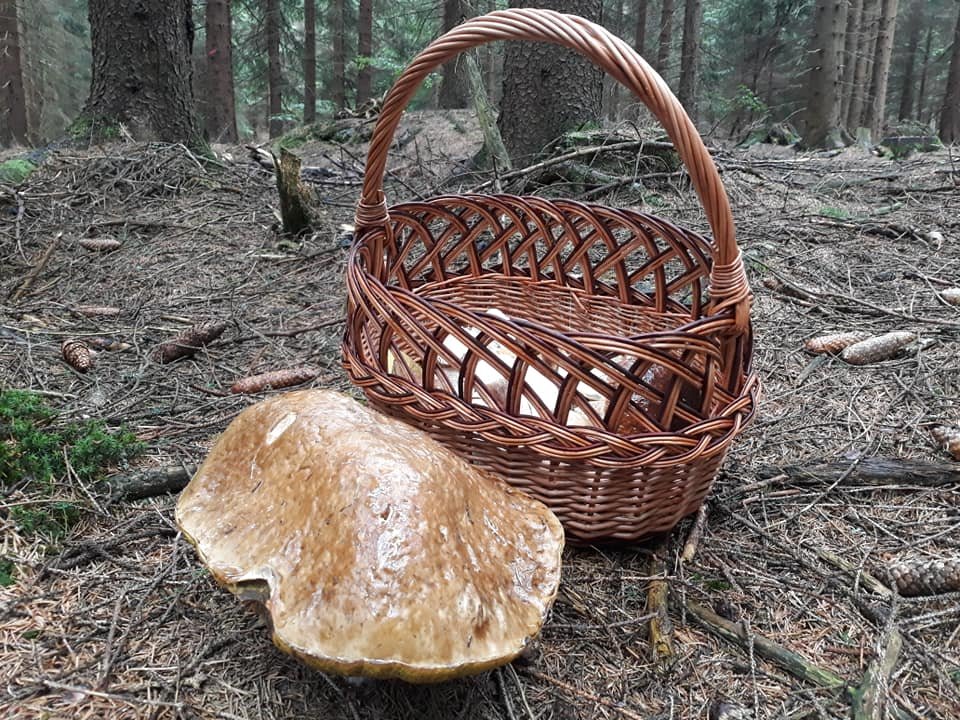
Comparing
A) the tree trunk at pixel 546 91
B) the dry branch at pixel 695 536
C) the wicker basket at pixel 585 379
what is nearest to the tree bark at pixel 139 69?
the tree trunk at pixel 546 91

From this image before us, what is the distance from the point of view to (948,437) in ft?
6.31

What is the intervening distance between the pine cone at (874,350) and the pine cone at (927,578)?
1.15m


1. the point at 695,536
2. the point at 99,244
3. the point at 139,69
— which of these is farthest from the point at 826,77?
the point at 695,536

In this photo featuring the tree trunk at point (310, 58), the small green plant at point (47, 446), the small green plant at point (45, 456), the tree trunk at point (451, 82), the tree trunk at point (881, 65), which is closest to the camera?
the small green plant at point (45, 456)


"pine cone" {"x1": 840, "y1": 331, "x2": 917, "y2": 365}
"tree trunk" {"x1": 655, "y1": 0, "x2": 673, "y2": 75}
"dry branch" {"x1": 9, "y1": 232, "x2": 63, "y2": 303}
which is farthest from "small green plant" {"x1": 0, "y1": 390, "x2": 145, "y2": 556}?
"tree trunk" {"x1": 655, "y1": 0, "x2": 673, "y2": 75}

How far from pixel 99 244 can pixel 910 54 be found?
73.9 ft

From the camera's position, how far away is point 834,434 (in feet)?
6.73

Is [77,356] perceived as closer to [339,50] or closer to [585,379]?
[585,379]

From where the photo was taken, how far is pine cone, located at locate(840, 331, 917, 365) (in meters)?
2.44

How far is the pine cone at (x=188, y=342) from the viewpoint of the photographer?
2502 millimetres

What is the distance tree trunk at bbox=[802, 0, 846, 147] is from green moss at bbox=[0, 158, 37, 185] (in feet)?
32.1

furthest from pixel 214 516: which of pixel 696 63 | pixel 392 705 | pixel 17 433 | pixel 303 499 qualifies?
pixel 696 63

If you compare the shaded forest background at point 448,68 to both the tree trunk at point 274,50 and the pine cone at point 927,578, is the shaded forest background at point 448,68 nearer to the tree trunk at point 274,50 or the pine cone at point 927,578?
the tree trunk at point 274,50

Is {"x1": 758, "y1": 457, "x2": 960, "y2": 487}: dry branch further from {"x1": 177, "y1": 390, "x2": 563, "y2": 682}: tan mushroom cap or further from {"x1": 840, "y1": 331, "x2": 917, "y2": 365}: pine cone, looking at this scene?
{"x1": 177, "y1": 390, "x2": 563, "y2": 682}: tan mushroom cap
